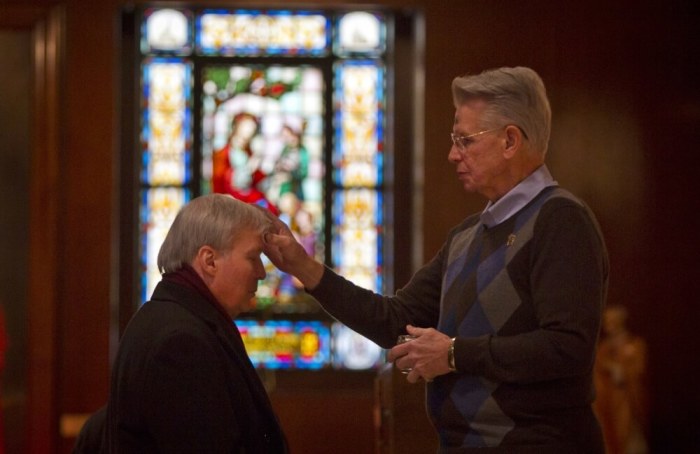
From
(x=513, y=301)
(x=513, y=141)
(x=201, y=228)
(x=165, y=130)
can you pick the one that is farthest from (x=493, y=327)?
(x=165, y=130)

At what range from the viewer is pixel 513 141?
2373mm

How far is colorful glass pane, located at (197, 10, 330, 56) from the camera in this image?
6156mm

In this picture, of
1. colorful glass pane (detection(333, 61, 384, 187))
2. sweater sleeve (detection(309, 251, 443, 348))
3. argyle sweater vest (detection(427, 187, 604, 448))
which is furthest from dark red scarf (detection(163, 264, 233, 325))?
colorful glass pane (detection(333, 61, 384, 187))

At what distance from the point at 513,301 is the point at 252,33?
417 centimetres

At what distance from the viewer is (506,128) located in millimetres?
2365

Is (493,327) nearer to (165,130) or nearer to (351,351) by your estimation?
(351,351)

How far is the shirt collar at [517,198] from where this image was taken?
7.66 feet

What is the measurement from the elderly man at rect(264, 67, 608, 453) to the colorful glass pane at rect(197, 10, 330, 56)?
380 cm

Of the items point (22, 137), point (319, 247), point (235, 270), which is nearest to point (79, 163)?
point (22, 137)

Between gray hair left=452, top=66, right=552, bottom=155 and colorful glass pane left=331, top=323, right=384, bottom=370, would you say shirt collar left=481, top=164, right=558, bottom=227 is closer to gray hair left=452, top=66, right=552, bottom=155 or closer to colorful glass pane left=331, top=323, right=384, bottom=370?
gray hair left=452, top=66, right=552, bottom=155

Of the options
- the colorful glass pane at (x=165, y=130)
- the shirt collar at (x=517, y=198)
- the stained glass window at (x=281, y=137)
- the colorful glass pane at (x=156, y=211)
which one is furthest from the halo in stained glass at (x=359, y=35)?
the shirt collar at (x=517, y=198)

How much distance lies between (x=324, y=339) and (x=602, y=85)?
1959 mm

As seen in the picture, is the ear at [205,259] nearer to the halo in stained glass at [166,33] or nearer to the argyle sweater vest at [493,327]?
the argyle sweater vest at [493,327]

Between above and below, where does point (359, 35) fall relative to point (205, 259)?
above
